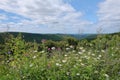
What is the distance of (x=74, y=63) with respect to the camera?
4.82 metres

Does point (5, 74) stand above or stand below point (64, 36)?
below

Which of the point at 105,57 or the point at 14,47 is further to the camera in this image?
the point at 14,47

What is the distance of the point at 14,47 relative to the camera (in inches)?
244

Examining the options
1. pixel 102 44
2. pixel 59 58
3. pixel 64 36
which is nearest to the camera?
pixel 59 58

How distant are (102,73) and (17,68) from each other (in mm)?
1626

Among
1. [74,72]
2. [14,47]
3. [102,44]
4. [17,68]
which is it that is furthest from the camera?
[102,44]

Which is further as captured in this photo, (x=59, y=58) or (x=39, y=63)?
(x=59, y=58)

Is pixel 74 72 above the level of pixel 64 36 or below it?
below

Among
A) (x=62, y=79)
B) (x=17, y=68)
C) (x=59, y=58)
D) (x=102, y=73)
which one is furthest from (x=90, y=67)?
(x=17, y=68)

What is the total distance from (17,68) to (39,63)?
44cm

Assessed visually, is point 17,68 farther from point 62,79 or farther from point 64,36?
point 64,36

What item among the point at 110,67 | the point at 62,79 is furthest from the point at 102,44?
the point at 62,79

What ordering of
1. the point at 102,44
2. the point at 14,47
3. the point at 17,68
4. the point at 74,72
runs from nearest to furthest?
the point at 74,72
the point at 17,68
the point at 14,47
the point at 102,44

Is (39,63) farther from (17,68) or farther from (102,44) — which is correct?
(102,44)
